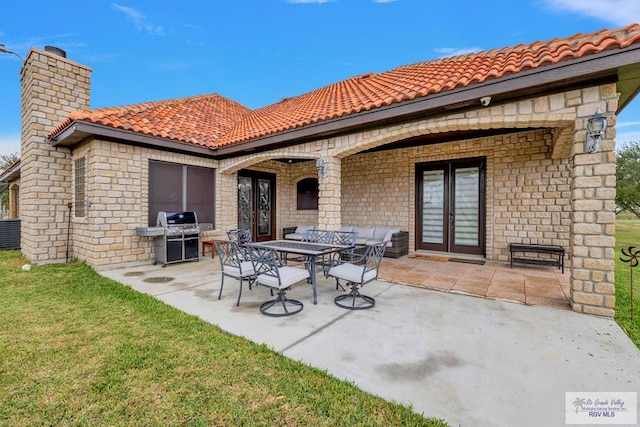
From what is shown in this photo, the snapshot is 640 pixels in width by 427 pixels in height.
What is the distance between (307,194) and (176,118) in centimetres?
484

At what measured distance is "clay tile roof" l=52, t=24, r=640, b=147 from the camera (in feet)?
12.0

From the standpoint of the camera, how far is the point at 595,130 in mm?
3332

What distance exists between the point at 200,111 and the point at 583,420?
34.2 ft

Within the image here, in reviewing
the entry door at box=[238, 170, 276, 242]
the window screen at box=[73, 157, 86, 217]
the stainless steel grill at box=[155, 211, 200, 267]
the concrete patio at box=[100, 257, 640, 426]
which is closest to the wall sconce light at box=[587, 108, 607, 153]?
the concrete patio at box=[100, 257, 640, 426]

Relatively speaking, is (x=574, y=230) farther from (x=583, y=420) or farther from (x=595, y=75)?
(x=583, y=420)

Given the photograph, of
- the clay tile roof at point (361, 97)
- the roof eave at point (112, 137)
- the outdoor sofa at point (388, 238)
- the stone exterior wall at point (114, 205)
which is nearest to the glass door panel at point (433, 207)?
the outdoor sofa at point (388, 238)

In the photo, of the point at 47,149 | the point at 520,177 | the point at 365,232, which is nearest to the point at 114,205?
the point at 47,149

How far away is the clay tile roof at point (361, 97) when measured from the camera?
3.67 metres

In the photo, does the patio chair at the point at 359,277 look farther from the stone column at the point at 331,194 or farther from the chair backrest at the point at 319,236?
the stone column at the point at 331,194

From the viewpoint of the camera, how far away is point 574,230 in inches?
140

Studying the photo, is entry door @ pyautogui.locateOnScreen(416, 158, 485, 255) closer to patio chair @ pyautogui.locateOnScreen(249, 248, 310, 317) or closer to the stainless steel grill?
patio chair @ pyautogui.locateOnScreen(249, 248, 310, 317)

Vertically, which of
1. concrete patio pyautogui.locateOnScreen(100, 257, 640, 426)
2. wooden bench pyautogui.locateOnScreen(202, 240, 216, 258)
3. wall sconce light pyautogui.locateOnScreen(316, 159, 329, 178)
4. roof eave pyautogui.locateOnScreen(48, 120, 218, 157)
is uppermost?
roof eave pyautogui.locateOnScreen(48, 120, 218, 157)

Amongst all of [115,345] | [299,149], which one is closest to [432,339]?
[115,345]

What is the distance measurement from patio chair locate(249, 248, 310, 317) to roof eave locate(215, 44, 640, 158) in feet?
9.78
